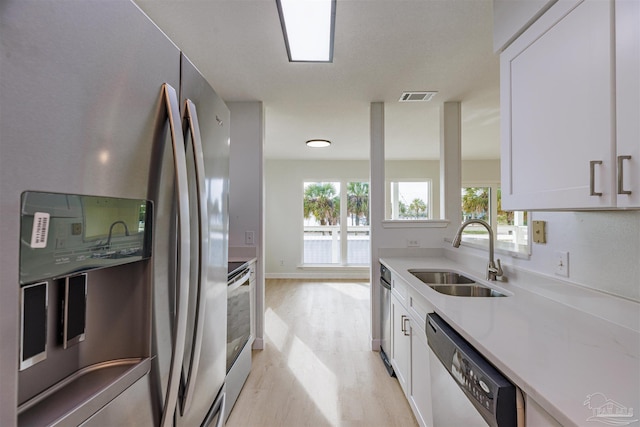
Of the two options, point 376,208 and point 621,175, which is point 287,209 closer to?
point 376,208

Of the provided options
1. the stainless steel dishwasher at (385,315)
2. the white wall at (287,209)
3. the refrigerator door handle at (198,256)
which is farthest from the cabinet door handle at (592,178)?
the white wall at (287,209)

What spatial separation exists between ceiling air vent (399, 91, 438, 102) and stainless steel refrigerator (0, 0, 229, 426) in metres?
2.39

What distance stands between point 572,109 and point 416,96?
2.02 meters

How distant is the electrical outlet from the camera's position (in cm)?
137

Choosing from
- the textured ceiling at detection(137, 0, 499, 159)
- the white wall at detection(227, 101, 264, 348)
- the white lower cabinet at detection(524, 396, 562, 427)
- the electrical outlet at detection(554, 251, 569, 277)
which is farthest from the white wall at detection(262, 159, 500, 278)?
the white lower cabinet at detection(524, 396, 562, 427)

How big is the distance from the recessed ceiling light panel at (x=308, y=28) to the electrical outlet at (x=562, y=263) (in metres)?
1.71

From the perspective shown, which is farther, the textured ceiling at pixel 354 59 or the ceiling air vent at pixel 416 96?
the ceiling air vent at pixel 416 96

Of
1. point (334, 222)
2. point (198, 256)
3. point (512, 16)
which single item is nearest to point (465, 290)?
point (512, 16)

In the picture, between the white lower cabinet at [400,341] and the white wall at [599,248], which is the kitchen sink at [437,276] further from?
the white wall at [599,248]

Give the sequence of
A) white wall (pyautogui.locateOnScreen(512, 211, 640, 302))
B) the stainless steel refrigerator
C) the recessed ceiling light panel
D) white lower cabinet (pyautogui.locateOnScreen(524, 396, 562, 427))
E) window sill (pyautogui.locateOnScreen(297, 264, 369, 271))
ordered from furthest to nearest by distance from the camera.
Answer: window sill (pyautogui.locateOnScreen(297, 264, 369, 271))
the recessed ceiling light panel
white wall (pyautogui.locateOnScreen(512, 211, 640, 302))
white lower cabinet (pyautogui.locateOnScreen(524, 396, 562, 427))
the stainless steel refrigerator

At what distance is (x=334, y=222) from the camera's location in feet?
20.4

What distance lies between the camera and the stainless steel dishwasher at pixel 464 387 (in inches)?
31.3

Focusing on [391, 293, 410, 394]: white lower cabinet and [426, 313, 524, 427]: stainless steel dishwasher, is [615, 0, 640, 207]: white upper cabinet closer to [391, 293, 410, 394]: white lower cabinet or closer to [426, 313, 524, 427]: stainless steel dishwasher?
[426, 313, 524, 427]: stainless steel dishwasher

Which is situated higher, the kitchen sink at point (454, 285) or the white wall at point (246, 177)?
the white wall at point (246, 177)
